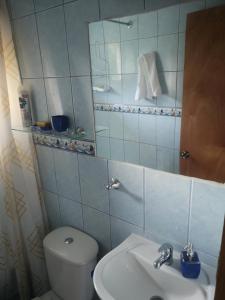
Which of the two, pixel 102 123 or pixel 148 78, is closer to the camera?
pixel 148 78

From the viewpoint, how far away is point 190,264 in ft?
3.21

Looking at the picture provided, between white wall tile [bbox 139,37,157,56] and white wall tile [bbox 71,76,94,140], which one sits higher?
white wall tile [bbox 139,37,157,56]

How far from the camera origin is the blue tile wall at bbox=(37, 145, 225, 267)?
1024 mm

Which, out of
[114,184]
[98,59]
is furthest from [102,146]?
[98,59]

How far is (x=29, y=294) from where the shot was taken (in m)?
1.88

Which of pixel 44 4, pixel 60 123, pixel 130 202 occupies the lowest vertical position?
pixel 130 202

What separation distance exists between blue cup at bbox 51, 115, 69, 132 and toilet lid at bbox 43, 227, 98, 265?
0.65 metres

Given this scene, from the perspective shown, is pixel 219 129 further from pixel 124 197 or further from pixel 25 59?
pixel 25 59

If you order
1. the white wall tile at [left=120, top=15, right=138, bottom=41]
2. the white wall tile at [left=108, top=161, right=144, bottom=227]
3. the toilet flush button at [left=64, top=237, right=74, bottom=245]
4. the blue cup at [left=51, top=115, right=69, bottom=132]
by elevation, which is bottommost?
the toilet flush button at [left=64, top=237, right=74, bottom=245]

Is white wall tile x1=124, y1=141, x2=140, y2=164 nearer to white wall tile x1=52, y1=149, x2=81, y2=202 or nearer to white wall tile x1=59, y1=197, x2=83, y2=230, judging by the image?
white wall tile x1=52, y1=149, x2=81, y2=202

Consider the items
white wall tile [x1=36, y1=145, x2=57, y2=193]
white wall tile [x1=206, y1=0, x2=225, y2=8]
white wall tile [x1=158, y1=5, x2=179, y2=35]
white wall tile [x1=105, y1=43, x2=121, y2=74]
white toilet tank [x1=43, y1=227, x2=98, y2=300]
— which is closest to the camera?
white wall tile [x1=206, y1=0, x2=225, y2=8]

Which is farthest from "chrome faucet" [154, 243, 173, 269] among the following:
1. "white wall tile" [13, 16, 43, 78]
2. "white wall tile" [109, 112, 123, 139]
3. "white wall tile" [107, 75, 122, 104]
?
"white wall tile" [13, 16, 43, 78]

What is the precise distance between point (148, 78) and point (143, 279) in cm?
86

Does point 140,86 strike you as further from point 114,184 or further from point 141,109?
point 114,184
